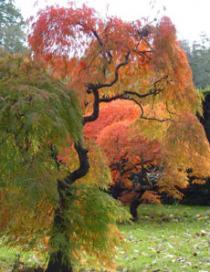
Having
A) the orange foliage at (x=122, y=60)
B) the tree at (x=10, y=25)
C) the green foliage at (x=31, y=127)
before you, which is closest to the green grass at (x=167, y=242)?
the orange foliage at (x=122, y=60)

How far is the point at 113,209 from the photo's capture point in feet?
17.1

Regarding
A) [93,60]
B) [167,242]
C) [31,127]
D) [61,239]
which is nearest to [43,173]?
[31,127]

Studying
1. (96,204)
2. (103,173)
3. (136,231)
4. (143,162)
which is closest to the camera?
(96,204)

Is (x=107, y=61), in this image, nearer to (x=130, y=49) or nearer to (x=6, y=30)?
(x=130, y=49)

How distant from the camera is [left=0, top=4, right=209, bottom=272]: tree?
5168 millimetres

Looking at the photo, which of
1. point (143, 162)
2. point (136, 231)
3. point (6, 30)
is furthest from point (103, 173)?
point (6, 30)

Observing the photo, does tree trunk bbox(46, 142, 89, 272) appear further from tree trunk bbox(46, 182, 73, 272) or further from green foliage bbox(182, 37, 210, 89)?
green foliage bbox(182, 37, 210, 89)

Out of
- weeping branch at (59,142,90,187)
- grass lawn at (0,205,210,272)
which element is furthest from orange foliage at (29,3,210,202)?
grass lawn at (0,205,210,272)

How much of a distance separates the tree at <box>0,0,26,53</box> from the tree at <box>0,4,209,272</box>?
78.7 ft

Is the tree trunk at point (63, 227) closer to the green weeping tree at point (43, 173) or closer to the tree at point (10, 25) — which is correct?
the green weeping tree at point (43, 173)

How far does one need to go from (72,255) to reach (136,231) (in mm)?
5084

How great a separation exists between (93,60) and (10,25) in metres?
28.1

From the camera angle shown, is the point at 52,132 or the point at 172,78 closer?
the point at 52,132

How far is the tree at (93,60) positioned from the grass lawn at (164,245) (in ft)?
3.23
